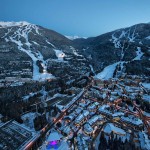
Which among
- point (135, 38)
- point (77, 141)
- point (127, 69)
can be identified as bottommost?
point (77, 141)

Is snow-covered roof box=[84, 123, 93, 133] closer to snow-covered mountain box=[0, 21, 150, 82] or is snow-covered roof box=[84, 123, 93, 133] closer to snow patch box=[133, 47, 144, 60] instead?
snow-covered mountain box=[0, 21, 150, 82]

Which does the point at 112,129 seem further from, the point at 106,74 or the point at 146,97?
the point at 106,74

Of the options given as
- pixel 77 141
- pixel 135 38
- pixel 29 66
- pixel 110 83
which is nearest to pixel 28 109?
pixel 77 141

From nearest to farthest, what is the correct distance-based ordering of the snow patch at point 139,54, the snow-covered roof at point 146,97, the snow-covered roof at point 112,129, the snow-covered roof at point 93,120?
the snow-covered roof at point 112,129, the snow-covered roof at point 93,120, the snow-covered roof at point 146,97, the snow patch at point 139,54

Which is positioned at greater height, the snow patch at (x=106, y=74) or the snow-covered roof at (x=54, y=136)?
the snow patch at (x=106, y=74)

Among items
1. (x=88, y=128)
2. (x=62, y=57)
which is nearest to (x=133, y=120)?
(x=88, y=128)

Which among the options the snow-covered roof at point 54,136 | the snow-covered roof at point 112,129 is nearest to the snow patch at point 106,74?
the snow-covered roof at point 112,129

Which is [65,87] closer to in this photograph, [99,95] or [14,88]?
[99,95]

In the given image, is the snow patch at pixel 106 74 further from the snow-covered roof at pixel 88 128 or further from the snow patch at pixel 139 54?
the snow-covered roof at pixel 88 128
